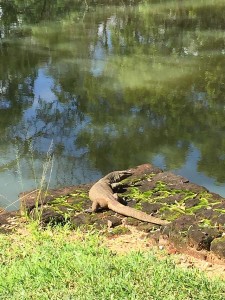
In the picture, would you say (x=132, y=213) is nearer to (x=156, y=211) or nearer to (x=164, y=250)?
(x=156, y=211)

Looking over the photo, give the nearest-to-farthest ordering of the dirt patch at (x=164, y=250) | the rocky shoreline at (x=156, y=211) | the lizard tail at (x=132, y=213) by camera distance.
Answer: the dirt patch at (x=164, y=250), the rocky shoreline at (x=156, y=211), the lizard tail at (x=132, y=213)

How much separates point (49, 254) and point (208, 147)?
3810 mm

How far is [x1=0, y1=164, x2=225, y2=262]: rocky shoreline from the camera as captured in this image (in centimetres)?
418

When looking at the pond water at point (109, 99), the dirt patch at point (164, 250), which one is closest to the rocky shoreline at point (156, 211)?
the dirt patch at point (164, 250)

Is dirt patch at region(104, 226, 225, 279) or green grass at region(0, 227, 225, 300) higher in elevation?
green grass at region(0, 227, 225, 300)

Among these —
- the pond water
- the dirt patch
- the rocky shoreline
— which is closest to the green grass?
the dirt patch

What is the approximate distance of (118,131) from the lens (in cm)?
801

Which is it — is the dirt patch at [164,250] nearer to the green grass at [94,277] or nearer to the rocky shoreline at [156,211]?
the rocky shoreline at [156,211]

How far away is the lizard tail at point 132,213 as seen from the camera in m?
4.59

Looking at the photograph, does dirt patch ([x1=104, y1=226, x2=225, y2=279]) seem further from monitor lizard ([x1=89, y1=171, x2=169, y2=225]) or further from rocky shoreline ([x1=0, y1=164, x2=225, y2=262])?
monitor lizard ([x1=89, y1=171, x2=169, y2=225])

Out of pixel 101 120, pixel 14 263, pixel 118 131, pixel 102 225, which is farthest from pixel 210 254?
pixel 101 120

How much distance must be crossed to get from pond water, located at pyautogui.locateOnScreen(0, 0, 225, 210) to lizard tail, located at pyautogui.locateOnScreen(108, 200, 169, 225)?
2.44 ft

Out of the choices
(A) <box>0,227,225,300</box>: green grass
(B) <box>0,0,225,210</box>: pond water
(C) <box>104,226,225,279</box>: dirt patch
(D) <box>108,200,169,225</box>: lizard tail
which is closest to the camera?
(A) <box>0,227,225,300</box>: green grass

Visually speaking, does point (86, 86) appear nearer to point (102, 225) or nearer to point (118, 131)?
point (118, 131)
